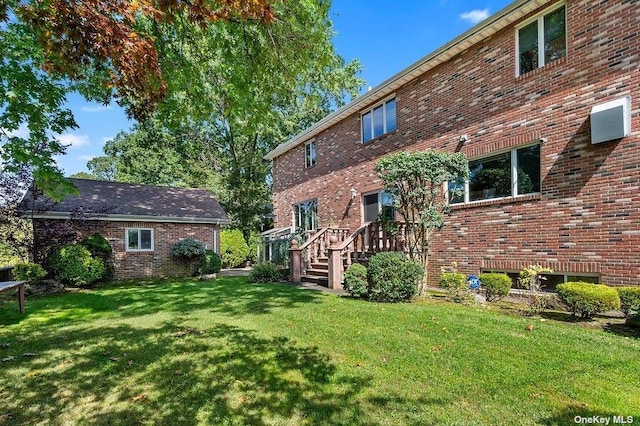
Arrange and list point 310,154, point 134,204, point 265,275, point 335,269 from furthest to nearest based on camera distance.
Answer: point 310,154
point 134,204
point 265,275
point 335,269

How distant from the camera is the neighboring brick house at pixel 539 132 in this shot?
21.4ft

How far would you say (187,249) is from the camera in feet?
50.7

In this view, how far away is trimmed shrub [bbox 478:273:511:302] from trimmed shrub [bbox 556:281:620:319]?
1446 millimetres

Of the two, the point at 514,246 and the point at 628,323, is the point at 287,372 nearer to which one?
the point at 628,323

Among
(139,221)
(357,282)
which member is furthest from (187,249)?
(357,282)

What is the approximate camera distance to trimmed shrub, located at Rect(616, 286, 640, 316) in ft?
17.6

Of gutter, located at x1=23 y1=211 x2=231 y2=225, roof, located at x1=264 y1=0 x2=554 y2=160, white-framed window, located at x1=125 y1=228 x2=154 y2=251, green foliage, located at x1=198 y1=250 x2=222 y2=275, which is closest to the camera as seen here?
roof, located at x1=264 y1=0 x2=554 y2=160

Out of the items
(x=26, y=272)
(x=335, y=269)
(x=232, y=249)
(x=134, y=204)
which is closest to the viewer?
(x=335, y=269)

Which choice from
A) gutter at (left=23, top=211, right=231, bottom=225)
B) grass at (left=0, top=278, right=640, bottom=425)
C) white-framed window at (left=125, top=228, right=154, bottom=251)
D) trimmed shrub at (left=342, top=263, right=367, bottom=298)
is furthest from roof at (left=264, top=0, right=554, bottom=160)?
white-framed window at (left=125, top=228, right=154, bottom=251)

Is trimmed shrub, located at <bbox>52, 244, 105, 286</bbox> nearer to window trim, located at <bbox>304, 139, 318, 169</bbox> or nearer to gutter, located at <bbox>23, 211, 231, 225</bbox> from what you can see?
gutter, located at <bbox>23, 211, 231, 225</bbox>

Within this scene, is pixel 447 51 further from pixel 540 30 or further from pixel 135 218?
pixel 135 218

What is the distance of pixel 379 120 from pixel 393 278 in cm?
693

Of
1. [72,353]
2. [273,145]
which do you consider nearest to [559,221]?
[72,353]

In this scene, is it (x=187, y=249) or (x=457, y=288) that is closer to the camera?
(x=457, y=288)
